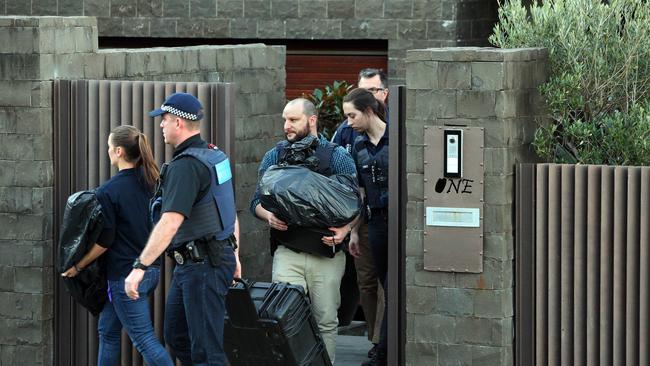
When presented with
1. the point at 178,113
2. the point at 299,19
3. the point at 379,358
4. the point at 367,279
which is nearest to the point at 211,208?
the point at 178,113

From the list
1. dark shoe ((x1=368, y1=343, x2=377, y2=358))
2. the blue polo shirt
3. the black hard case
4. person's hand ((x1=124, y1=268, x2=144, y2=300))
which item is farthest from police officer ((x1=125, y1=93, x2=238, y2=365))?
dark shoe ((x1=368, y1=343, x2=377, y2=358))

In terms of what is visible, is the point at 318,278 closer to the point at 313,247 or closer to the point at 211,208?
the point at 313,247

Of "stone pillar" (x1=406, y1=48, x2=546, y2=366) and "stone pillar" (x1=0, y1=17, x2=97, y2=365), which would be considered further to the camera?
"stone pillar" (x1=0, y1=17, x2=97, y2=365)

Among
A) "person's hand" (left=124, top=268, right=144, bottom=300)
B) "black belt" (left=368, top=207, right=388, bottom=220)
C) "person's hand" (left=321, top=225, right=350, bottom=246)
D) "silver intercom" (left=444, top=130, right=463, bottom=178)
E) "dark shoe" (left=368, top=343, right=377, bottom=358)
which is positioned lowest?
"dark shoe" (left=368, top=343, right=377, bottom=358)

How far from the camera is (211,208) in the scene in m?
8.59

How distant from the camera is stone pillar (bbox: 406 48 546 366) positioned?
850 cm

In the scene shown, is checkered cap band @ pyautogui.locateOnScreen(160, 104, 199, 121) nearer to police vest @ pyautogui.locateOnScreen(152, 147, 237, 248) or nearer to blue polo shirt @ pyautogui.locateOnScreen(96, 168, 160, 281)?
police vest @ pyautogui.locateOnScreen(152, 147, 237, 248)

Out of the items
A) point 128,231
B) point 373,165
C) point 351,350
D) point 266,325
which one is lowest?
point 351,350

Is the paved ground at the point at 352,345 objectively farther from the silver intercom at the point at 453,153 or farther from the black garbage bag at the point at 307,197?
the silver intercom at the point at 453,153

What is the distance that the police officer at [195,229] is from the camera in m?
8.37

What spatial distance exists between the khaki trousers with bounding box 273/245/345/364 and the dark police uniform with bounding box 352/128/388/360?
1.21 ft

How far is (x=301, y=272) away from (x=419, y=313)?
1.06 meters

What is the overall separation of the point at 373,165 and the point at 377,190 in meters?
0.17

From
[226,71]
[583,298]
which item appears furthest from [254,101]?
[583,298]
